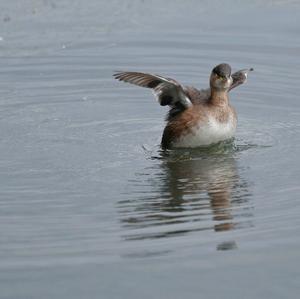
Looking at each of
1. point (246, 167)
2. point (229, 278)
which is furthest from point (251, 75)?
point (229, 278)

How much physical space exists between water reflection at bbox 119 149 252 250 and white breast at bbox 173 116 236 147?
29 cm

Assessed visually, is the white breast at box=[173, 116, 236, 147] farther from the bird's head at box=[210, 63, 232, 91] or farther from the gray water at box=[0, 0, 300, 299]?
the bird's head at box=[210, 63, 232, 91]

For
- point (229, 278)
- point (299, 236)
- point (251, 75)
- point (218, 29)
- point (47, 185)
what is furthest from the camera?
point (218, 29)

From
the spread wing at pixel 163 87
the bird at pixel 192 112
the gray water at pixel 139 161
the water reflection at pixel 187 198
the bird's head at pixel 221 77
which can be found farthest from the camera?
the bird's head at pixel 221 77

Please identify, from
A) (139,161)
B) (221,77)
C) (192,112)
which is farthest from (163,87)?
(139,161)

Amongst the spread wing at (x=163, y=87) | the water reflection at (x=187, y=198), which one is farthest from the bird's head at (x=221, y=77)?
the water reflection at (x=187, y=198)

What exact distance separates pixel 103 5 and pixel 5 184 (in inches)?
271

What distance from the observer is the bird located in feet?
39.6

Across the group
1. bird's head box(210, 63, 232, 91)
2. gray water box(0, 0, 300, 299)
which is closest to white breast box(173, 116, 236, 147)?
gray water box(0, 0, 300, 299)

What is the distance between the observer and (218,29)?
1605 centimetres

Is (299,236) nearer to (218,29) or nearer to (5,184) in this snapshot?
(5,184)

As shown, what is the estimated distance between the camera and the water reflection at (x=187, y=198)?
9.02 meters

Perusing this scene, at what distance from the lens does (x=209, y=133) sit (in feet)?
39.6

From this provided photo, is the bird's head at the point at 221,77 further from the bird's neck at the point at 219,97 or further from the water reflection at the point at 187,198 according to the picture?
the water reflection at the point at 187,198
